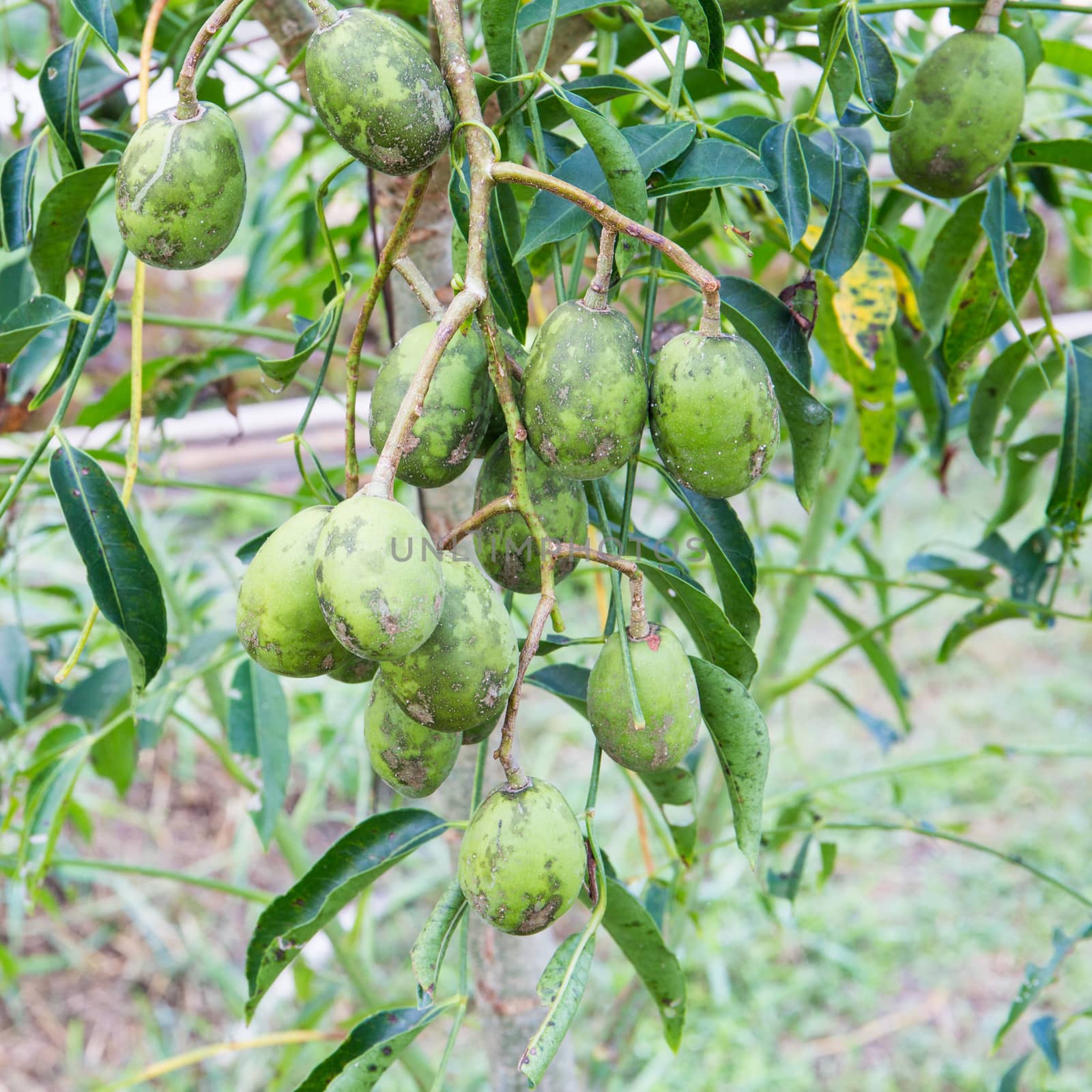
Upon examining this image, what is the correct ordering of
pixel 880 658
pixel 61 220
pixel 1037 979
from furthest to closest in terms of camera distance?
1. pixel 880 658
2. pixel 1037 979
3. pixel 61 220

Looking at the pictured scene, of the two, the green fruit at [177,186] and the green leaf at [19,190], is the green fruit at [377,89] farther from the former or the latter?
the green leaf at [19,190]

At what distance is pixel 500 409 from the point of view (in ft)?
1.73

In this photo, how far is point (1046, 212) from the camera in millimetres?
2920

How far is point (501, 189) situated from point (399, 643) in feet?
0.85

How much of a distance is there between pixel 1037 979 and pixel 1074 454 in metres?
0.46

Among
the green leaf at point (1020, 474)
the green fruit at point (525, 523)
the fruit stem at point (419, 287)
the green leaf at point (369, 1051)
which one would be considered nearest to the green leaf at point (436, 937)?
the green leaf at point (369, 1051)

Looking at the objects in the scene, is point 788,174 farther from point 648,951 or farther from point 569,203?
point 648,951

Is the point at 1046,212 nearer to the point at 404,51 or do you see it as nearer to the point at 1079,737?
the point at 1079,737

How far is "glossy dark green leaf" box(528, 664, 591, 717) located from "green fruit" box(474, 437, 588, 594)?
4.2 inches

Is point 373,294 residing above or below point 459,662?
above

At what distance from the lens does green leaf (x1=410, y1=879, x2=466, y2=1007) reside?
520mm

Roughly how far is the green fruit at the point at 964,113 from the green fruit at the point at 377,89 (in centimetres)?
29

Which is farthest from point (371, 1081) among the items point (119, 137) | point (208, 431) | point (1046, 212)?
point (208, 431)

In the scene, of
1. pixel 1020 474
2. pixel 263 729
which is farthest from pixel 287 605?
pixel 1020 474
